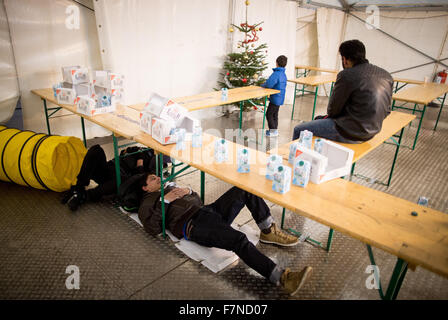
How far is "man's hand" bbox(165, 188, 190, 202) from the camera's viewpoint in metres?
2.53

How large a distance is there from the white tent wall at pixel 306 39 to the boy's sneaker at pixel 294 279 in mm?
7902

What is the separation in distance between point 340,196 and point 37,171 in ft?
9.56

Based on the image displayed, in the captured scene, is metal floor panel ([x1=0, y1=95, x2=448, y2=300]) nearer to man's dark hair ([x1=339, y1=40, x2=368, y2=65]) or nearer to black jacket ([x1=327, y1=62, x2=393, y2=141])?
black jacket ([x1=327, y1=62, x2=393, y2=141])

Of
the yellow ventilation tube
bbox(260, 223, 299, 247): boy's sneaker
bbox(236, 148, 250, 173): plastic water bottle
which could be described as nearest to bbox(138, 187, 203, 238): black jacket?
bbox(236, 148, 250, 173): plastic water bottle

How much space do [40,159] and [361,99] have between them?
3131 millimetres

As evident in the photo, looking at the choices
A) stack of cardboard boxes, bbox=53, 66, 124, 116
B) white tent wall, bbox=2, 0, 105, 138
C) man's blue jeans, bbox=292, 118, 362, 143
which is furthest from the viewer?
white tent wall, bbox=2, 0, 105, 138

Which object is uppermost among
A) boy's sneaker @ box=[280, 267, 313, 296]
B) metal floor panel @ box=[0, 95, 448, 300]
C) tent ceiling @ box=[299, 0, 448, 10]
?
tent ceiling @ box=[299, 0, 448, 10]

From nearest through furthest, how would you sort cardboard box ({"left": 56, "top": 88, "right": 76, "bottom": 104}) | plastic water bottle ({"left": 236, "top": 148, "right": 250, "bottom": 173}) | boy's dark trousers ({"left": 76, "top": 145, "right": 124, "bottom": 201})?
plastic water bottle ({"left": 236, "top": 148, "right": 250, "bottom": 173}), boy's dark trousers ({"left": 76, "top": 145, "right": 124, "bottom": 201}), cardboard box ({"left": 56, "top": 88, "right": 76, "bottom": 104})

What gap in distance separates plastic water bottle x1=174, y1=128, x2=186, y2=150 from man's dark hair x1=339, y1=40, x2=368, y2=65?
160 cm

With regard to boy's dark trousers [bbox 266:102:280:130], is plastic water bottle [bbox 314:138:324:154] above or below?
above

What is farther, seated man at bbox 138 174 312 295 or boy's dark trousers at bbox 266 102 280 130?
boy's dark trousers at bbox 266 102 280 130

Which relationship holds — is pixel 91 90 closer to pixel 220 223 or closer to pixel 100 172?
pixel 100 172

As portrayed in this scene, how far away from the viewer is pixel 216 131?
5.50 m
